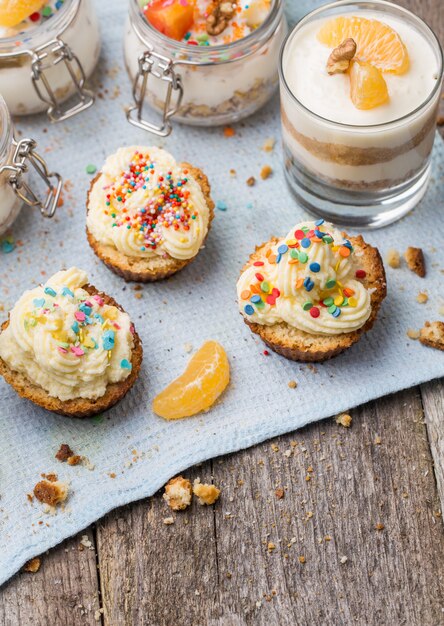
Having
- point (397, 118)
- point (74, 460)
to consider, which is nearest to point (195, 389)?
point (74, 460)

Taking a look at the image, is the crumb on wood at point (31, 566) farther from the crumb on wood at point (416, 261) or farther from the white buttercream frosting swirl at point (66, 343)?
the crumb on wood at point (416, 261)

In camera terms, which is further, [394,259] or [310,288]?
[394,259]

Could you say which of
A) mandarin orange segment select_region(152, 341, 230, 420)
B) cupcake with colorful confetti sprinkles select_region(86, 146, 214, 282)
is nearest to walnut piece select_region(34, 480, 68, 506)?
mandarin orange segment select_region(152, 341, 230, 420)

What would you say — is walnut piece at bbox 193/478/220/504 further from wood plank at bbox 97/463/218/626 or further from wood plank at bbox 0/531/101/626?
wood plank at bbox 0/531/101/626

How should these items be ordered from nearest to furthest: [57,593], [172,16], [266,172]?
1. [57,593]
2. [172,16]
3. [266,172]

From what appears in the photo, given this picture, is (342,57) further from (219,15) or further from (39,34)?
(39,34)

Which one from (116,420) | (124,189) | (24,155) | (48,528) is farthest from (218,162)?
(48,528)
